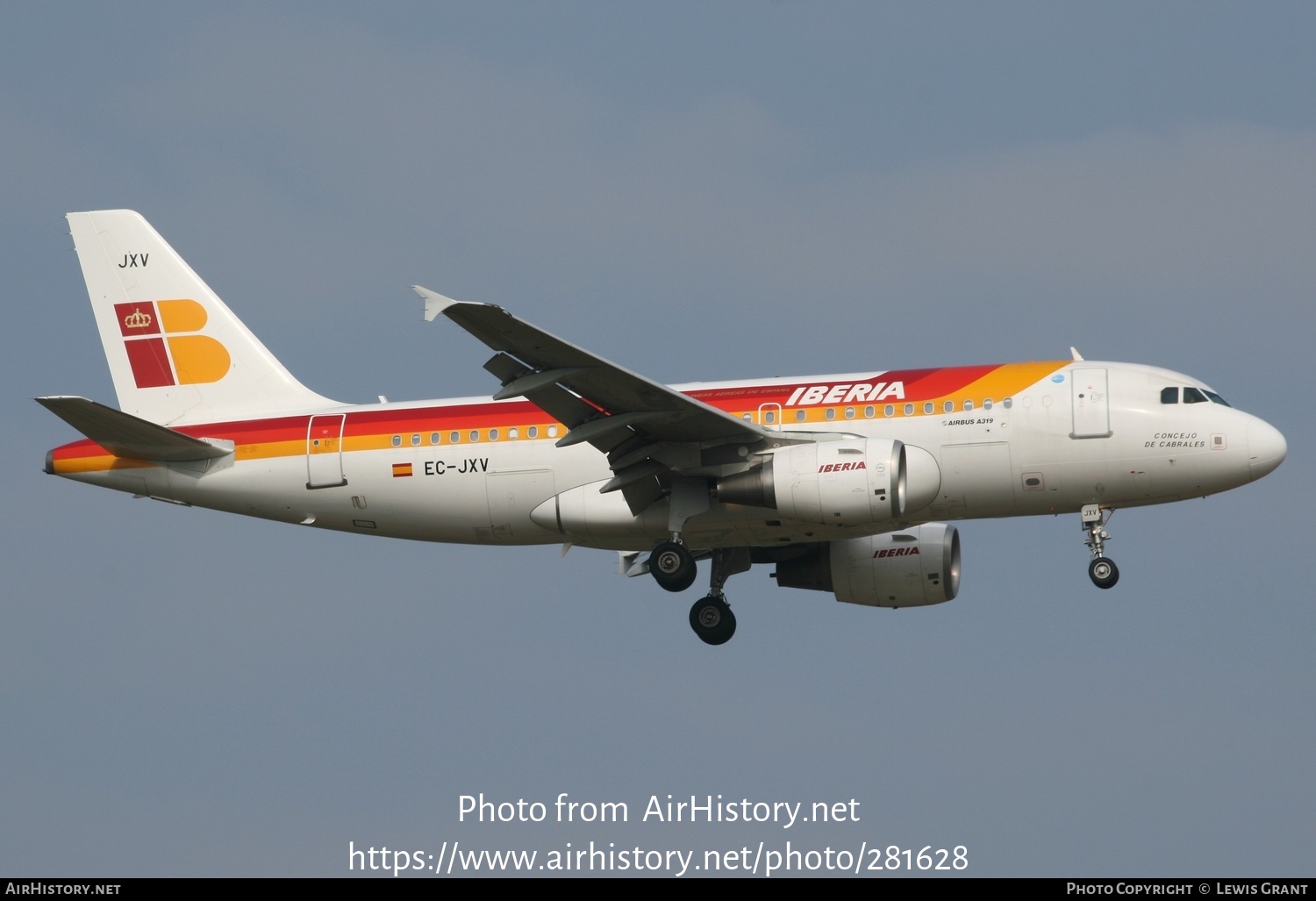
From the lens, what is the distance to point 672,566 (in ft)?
114

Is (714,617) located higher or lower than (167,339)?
lower

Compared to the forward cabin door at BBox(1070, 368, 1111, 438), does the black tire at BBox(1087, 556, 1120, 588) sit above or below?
below

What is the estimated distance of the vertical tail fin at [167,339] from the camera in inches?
1549

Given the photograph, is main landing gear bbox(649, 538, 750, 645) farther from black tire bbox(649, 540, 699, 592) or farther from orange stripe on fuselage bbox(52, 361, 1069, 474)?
orange stripe on fuselage bbox(52, 361, 1069, 474)

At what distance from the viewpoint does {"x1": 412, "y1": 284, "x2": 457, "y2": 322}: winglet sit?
93.2 ft

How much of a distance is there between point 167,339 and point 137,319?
0.89 meters

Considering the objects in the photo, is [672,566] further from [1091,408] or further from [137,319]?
[137,319]

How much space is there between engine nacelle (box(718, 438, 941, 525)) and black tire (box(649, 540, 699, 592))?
1.51 metres

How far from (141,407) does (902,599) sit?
17.4 meters

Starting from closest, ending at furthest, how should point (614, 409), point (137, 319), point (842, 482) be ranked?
point (842, 482), point (614, 409), point (137, 319)

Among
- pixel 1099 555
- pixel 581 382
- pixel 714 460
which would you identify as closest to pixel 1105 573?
pixel 1099 555

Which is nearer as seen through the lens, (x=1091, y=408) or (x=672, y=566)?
(x=1091, y=408)

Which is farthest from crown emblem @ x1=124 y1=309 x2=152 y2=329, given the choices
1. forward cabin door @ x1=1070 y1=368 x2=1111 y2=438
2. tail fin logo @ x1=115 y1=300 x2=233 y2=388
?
forward cabin door @ x1=1070 y1=368 x2=1111 y2=438

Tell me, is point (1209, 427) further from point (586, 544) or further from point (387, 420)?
point (387, 420)
